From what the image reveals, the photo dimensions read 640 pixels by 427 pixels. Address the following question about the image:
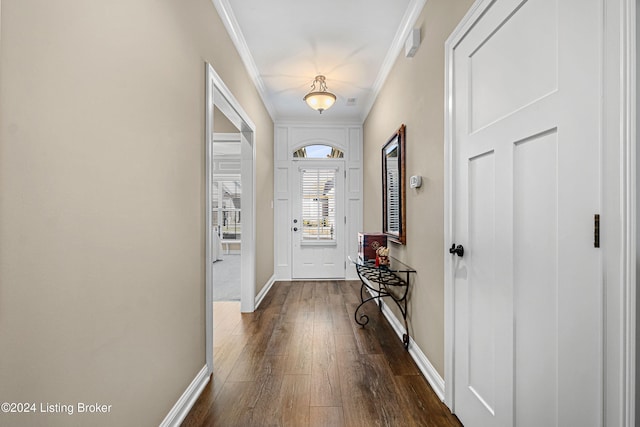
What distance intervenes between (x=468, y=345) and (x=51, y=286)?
1.75 m

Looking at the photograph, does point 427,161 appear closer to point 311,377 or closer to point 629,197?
point 629,197

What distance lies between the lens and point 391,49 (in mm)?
2969

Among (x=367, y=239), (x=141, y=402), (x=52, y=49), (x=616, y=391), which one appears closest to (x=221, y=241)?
(x=367, y=239)

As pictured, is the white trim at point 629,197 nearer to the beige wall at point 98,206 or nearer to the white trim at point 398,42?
the beige wall at point 98,206

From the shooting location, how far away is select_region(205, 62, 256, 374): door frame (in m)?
2.05

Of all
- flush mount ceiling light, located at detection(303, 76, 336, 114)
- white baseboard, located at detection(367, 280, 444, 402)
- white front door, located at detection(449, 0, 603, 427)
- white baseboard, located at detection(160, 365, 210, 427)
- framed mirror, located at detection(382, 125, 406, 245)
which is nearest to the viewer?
white front door, located at detection(449, 0, 603, 427)

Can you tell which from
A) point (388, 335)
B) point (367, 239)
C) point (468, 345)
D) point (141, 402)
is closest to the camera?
point (141, 402)

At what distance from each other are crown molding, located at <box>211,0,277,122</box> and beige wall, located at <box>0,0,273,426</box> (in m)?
0.59

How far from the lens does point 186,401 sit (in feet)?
5.66

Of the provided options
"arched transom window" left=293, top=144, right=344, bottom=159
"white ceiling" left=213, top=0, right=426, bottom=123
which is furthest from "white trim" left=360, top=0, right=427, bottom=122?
"arched transom window" left=293, top=144, right=344, bottom=159

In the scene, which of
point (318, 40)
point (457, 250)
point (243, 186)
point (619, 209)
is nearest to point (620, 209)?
point (619, 209)

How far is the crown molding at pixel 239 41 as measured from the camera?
230 centimetres

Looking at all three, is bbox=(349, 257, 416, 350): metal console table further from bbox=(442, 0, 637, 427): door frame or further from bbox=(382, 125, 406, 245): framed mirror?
bbox=(442, 0, 637, 427): door frame

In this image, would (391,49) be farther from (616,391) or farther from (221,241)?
(221,241)
